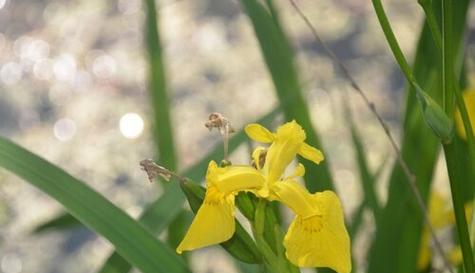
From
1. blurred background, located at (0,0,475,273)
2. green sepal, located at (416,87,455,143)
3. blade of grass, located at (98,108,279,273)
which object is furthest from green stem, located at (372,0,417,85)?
blurred background, located at (0,0,475,273)

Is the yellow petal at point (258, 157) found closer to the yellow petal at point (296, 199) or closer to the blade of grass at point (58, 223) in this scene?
the yellow petal at point (296, 199)

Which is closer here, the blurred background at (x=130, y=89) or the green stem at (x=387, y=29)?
the green stem at (x=387, y=29)

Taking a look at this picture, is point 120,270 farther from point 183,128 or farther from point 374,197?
point 183,128

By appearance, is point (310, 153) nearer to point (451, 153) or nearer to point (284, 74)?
point (451, 153)

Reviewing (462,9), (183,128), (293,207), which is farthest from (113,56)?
(293,207)

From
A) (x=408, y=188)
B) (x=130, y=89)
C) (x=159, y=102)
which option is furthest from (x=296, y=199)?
(x=130, y=89)

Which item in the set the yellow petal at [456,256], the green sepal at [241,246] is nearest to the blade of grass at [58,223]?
the yellow petal at [456,256]

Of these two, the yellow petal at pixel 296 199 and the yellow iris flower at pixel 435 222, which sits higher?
the yellow petal at pixel 296 199
